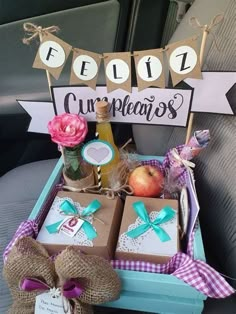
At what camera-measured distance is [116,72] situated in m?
0.74

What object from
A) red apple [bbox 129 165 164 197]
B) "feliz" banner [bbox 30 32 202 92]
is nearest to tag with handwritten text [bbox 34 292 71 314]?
red apple [bbox 129 165 164 197]

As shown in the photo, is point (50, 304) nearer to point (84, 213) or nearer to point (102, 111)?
point (84, 213)

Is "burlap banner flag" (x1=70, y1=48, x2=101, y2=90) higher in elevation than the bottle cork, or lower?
higher

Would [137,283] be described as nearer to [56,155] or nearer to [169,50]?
[169,50]

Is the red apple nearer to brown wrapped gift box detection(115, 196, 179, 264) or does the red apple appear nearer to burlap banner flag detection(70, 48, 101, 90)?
brown wrapped gift box detection(115, 196, 179, 264)

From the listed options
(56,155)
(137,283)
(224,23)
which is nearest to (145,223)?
(137,283)

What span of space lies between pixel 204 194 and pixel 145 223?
0.64 ft

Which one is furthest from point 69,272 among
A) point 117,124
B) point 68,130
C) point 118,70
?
point 117,124

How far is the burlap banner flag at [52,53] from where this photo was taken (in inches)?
28.5

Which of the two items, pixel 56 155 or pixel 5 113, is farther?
pixel 56 155

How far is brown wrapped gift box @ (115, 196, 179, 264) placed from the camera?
648mm

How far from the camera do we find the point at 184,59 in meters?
0.70

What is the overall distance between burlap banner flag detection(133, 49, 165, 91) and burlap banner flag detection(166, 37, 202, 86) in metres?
0.02

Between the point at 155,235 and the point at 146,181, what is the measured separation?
15cm
